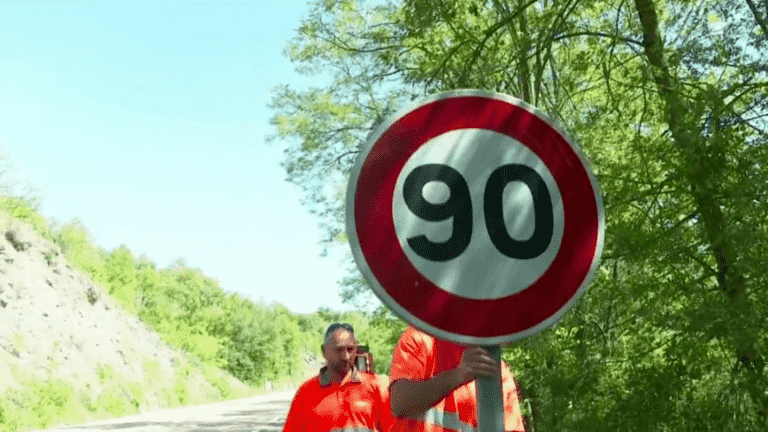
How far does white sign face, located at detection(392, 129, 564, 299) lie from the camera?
7.39 ft

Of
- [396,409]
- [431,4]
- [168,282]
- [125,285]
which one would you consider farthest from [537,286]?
[168,282]

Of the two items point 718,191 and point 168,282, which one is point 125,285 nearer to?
point 168,282

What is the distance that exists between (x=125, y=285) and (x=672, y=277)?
5411 centimetres

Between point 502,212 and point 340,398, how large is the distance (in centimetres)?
333

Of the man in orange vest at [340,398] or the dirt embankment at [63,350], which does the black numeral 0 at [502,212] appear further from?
the dirt embankment at [63,350]

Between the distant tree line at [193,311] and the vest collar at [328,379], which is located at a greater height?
the distant tree line at [193,311]

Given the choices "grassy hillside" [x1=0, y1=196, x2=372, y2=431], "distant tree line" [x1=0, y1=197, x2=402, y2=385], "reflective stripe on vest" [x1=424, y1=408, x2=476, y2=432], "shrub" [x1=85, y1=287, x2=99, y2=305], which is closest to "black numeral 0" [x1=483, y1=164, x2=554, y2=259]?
"reflective stripe on vest" [x1=424, y1=408, x2=476, y2=432]

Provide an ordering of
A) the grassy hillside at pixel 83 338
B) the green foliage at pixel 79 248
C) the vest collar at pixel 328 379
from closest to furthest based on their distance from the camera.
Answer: the vest collar at pixel 328 379 → the grassy hillside at pixel 83 338 → the green foliage at pixel 79 248

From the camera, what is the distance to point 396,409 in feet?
10.5

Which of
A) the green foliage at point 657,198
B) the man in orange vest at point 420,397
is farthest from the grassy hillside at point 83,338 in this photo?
the man in orange vest at point 420,397

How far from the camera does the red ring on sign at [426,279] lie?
88.0 inches

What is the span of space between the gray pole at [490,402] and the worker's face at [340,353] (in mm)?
3273

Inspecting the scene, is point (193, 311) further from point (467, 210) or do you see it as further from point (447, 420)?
point (467, 210)

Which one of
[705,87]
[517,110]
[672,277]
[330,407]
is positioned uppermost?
[705,87]
